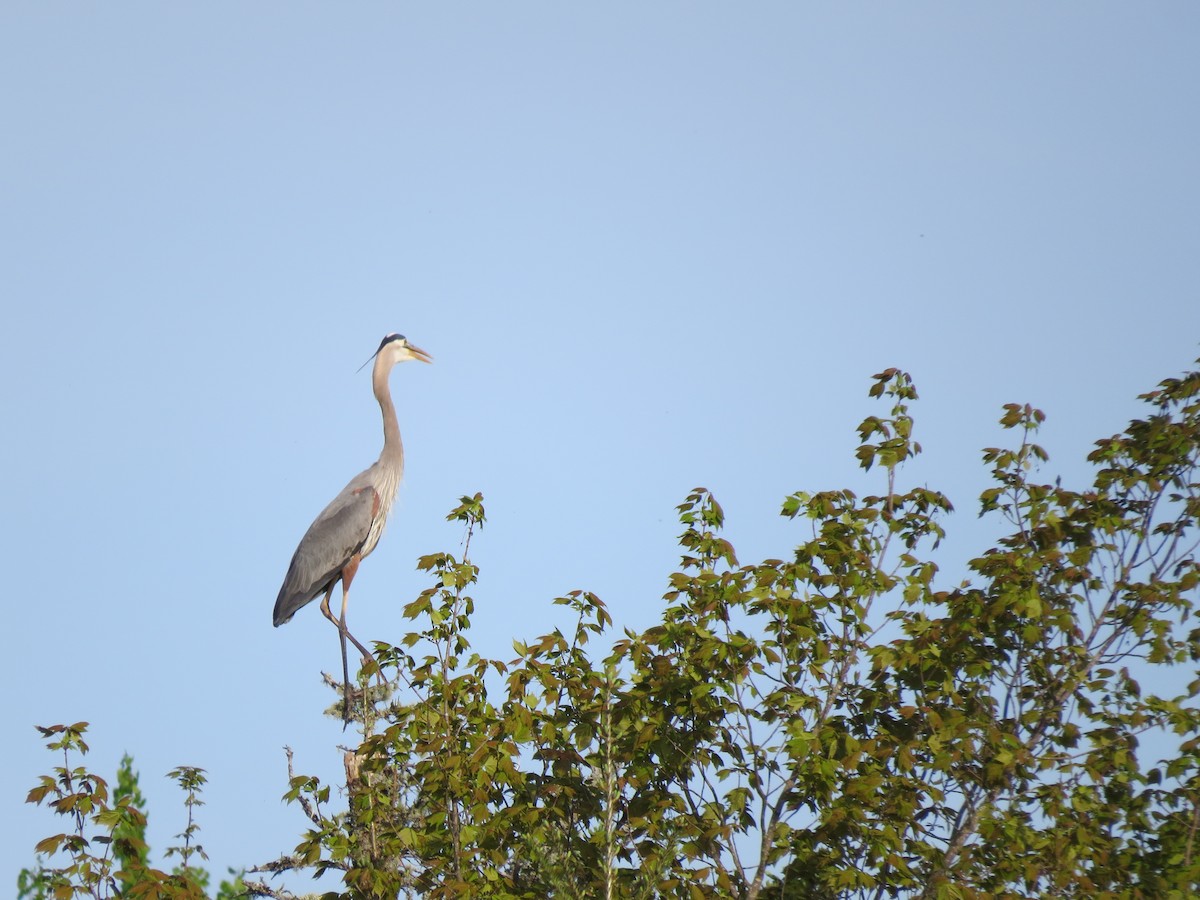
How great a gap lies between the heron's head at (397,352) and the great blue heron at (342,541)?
128 centimetres

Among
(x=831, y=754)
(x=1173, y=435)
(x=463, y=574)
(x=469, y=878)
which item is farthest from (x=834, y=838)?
(x=1173, y=435)

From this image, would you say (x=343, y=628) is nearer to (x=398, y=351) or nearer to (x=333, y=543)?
(x=333, y=543)

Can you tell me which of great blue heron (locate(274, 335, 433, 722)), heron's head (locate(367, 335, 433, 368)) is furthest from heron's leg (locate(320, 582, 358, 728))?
heron's head (locate(367, 335, 433, 368))

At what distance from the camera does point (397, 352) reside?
599 inches

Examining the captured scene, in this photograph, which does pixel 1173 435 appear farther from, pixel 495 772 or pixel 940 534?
pixel 495 772

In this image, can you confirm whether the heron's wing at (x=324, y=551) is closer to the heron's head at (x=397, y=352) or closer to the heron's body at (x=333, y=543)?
the heron's body at (x=333, y=543)

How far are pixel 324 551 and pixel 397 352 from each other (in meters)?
3.01

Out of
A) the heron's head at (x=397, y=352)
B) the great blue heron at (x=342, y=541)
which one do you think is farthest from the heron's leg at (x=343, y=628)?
the heron's head at (x=397, y=352)

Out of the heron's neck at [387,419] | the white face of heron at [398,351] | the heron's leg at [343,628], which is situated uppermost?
the white face of heron at [398,351]

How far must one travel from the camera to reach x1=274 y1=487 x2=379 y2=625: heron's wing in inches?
520

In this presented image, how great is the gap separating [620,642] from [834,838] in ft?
4.70

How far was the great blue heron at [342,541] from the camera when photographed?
13.2m

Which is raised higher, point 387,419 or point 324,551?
point 387,419

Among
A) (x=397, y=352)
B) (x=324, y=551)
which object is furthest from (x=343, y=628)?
(x=397, y=352)
